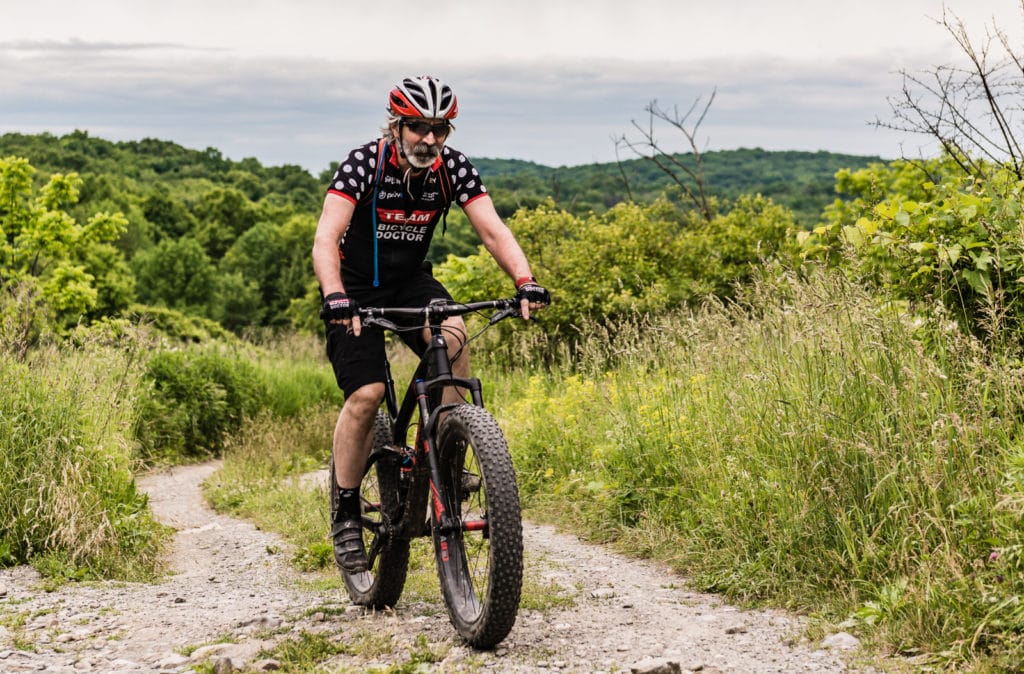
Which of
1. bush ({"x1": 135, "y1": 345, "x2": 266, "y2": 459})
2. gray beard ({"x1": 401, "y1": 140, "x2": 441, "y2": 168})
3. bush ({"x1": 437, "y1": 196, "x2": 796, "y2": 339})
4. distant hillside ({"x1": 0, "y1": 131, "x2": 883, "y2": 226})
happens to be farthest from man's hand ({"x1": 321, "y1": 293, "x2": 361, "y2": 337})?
distant hillside ({"x1": 0, "y1": 131, "x2": 883, "y2": 226})

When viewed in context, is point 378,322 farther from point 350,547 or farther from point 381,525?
point 350,547

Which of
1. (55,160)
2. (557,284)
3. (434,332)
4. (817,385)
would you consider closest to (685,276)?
(557,284)

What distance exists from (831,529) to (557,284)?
8.57 metres

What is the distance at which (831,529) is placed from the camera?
195 inches

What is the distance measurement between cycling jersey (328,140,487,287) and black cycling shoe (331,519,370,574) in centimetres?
125

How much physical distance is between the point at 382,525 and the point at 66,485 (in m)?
2.49

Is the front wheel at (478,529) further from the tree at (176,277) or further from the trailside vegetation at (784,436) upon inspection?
the tree at (176,277)

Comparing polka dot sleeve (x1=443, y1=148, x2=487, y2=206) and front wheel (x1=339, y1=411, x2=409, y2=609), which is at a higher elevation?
polka dot sleeve (x1=443, y1=148, x2=487, y2=206)

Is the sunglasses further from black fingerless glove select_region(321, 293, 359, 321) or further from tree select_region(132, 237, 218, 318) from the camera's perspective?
tree select_region(132, 237, 218, 318)

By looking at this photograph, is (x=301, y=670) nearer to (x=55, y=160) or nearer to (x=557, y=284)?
(x=557, y=284)

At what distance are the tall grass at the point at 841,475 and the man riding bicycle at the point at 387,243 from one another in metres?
1.60

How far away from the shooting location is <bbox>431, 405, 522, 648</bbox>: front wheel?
4.18m

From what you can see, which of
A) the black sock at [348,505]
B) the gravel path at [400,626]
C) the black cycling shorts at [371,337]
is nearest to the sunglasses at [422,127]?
the black cycling shorts at [371,337]

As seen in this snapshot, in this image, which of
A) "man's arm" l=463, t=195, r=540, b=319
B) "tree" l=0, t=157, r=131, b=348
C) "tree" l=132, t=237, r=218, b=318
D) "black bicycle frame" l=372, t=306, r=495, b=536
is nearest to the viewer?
"black bicycle frame" l=372, t=306, r=495, b=536
